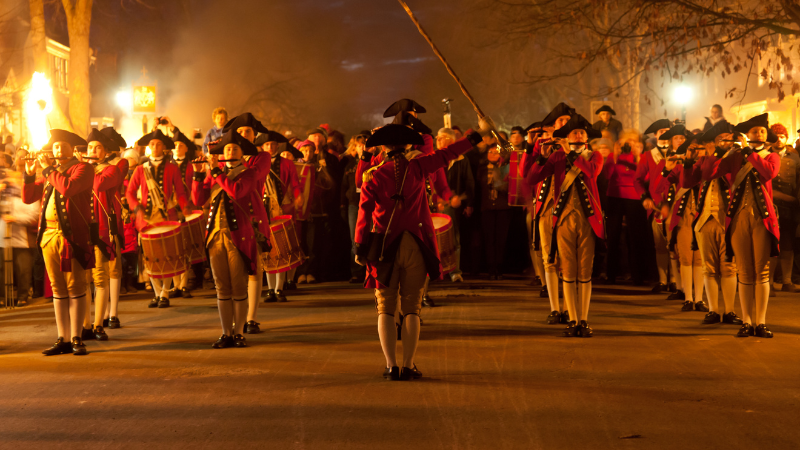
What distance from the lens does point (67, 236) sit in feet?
29.6

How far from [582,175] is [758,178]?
194 cm

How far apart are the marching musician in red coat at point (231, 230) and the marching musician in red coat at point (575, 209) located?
3.21m

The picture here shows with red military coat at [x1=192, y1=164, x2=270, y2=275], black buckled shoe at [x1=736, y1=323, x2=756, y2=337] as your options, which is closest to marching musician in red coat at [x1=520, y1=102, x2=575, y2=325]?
black buckled shoe at [x1=736, y1=323, x2=756, y2=337]

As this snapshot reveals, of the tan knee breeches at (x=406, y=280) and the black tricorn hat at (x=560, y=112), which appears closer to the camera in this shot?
the tan knee breeches at (x=406, y=280)

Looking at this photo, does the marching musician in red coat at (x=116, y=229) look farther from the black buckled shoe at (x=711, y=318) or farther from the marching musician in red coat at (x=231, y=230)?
the black buckled shoe at (x=711, y=318)

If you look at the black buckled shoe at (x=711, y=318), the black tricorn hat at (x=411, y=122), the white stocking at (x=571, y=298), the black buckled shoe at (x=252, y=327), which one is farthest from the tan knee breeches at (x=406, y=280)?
the black buckled shoe at (x=711, y=318)

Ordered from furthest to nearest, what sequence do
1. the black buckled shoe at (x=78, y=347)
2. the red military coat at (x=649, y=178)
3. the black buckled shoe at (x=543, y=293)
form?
the black buckled shoe at (x=543, y=293)
the red military coat at (x=649, y=178)
the black buckled shoe at (x=78, y=347)

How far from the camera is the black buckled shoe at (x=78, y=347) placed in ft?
29.6

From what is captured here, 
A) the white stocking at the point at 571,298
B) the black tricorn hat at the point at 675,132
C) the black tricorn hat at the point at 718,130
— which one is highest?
the black tricorn hat at the point at 675,132

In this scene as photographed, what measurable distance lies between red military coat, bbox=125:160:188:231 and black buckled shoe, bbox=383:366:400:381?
5726 millimetres

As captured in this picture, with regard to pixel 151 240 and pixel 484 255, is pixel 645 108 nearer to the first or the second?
pixel 484 255

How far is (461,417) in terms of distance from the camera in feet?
20.2

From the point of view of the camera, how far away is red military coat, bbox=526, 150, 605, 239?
366 inches

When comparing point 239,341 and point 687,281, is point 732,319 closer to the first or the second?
point 687,281
